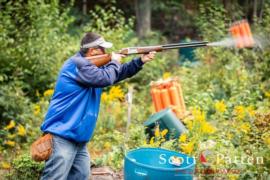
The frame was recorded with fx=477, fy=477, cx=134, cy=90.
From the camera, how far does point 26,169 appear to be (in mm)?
4855

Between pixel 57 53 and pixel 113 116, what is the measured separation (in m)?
1.84

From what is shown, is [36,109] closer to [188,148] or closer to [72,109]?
[188,148]

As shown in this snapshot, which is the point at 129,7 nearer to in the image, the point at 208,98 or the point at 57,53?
the point at 57,53

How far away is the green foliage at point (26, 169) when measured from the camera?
4.85 metres

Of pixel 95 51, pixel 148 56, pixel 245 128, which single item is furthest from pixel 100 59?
pixel 245 128

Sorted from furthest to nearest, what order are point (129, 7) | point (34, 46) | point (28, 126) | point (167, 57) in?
point (129, 7) → point (167, 57) → point (34, 46) → point (28, 126)

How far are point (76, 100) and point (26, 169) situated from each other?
4.19ft

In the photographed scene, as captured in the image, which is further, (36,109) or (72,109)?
(36,109)

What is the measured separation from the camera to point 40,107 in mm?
7461

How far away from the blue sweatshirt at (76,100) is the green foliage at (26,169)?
3.10ft

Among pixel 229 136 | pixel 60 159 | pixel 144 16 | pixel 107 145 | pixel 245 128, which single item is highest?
pixel 144 16

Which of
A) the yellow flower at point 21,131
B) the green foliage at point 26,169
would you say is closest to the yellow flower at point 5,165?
the green foliage at point 26,169

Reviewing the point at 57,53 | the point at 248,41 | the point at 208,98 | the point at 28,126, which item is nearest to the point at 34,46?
the point at 57,53

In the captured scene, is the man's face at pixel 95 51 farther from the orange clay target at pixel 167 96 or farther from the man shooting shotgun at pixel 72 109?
the orange clay target at pixel 167 96
